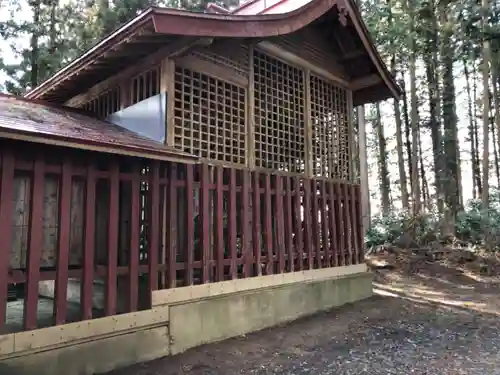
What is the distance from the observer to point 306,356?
468 cm

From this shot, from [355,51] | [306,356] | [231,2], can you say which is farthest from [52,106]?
[231,2]

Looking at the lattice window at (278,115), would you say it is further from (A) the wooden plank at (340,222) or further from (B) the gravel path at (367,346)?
(B) the gravel path at (367,346)

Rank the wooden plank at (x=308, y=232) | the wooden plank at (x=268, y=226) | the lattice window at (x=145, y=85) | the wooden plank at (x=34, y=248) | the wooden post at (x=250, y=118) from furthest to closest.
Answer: the wooden plank at (x=308, y=232) → the wooden post at (x=250, y=118) → the wooden plank at (x=268, y=226) → the lattice window at (x=145, y=85) → the wooden plank at (x=34, y=248)

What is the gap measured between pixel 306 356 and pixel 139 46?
4.09m

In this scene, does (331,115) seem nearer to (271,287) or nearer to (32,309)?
(271,287)

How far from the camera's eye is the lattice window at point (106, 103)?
615 centimetres

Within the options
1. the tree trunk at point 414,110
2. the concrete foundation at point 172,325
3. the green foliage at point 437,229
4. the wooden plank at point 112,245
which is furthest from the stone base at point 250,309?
the tree trunk at point 414,110

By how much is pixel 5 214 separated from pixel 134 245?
1260mm

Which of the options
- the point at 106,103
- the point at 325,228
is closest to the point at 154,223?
the point at 106,103

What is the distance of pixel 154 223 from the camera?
468 cm

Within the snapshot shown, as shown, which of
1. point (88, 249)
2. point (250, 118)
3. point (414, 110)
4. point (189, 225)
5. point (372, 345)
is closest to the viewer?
point (88, 249)

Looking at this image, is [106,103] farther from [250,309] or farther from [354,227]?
[354,227]

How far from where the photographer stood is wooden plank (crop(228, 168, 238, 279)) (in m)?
5.46

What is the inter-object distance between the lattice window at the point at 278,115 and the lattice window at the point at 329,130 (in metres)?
0.41
